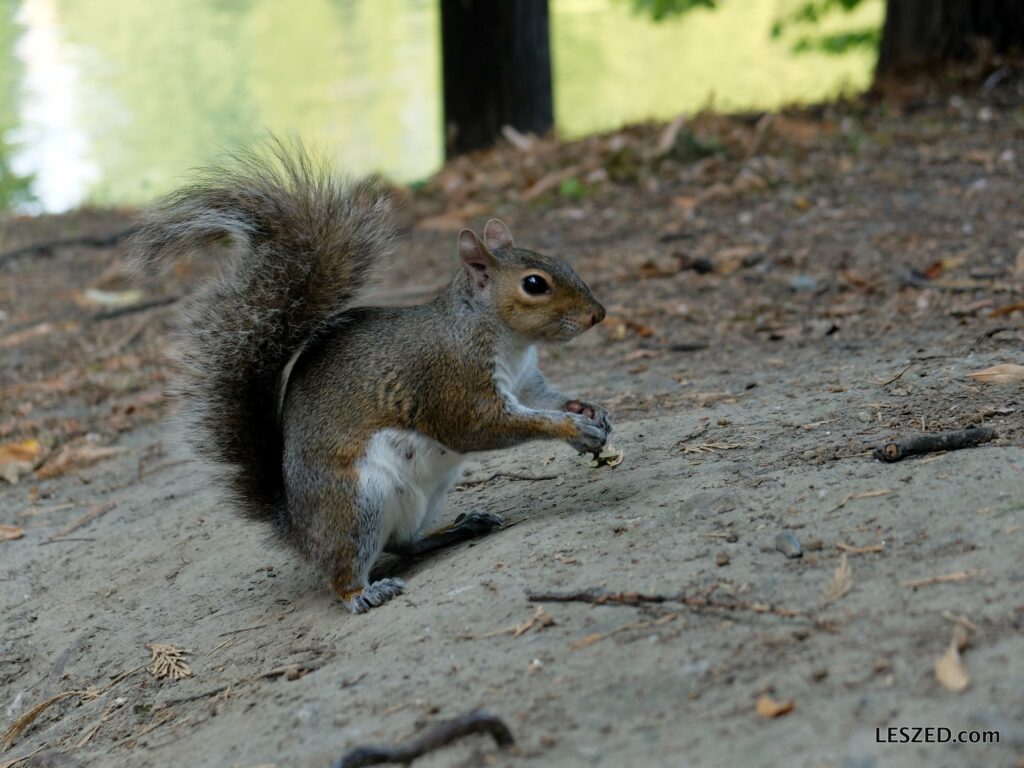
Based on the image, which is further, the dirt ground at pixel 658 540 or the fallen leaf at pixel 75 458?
the fallen leaf at pixel 75 458

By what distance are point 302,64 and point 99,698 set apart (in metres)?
15.7

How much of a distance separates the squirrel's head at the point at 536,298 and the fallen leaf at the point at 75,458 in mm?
2254

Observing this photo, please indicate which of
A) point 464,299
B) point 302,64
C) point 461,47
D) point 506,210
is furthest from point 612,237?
point 302,64

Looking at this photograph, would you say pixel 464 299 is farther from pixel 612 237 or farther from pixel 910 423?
pixel 612 237

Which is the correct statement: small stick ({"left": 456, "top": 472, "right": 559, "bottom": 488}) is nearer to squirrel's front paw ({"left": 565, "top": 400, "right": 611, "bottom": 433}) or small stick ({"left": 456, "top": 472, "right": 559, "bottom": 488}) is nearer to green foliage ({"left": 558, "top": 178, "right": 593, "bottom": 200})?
squirrel's front paw ({"left": 565, "top": 400, "right": 611, "bottom": 433})

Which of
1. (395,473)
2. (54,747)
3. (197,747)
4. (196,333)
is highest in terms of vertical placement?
(196,333)

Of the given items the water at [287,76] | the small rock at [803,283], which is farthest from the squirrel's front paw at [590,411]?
the water at [287,76]

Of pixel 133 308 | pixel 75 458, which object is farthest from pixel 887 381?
pixel 133 308

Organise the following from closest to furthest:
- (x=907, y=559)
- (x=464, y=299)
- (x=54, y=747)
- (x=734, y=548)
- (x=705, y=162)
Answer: (x=907, y=559) < (x=734, y=548) < (x=54, y=747) < (x=464, y=299) < (x=705, y=162)

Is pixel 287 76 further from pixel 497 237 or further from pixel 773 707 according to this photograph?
pixel 773 707

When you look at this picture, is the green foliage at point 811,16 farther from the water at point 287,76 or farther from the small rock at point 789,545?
the small rock at point 789,545

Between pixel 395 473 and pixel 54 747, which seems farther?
pixel 395 473

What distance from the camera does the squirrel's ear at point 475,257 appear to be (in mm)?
3111

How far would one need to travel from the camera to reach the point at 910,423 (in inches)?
117
